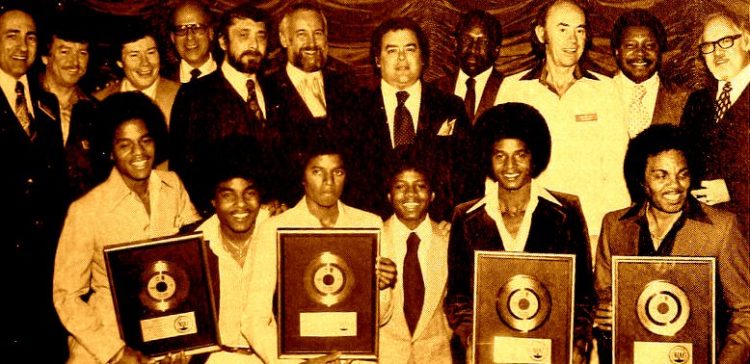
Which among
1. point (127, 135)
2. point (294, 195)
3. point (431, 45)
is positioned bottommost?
point (294, 195)

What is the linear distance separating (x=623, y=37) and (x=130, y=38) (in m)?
2.93

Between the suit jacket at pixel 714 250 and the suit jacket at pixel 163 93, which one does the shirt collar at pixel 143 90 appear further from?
the suit jacket at pixel 714 250

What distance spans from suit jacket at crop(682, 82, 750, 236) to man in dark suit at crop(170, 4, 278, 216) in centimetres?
250

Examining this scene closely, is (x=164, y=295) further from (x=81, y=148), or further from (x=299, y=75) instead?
(x=299, y=75)

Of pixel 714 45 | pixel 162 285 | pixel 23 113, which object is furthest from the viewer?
pixel 714 45

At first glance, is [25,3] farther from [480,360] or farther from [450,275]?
[480,360]

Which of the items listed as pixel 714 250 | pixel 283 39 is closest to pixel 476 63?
pixel 283 39

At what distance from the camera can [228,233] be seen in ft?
19.1

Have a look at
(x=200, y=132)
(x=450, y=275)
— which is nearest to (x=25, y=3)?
(x=200, y=132)

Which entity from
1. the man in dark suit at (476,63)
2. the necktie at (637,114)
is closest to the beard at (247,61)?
the man in dark suit at (476,63)

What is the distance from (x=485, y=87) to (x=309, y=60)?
41.8 inches

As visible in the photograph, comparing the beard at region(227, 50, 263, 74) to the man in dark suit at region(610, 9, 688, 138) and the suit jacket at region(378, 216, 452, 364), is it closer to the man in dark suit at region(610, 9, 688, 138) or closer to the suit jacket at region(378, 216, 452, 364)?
the suit jacket at region(378, 216, 452, 364)

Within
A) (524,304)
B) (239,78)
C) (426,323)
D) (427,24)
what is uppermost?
(427,24)

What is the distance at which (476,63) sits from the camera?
19.4 ft
